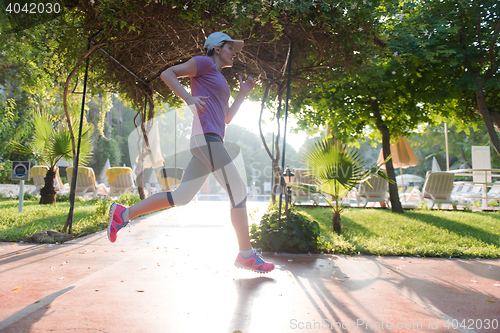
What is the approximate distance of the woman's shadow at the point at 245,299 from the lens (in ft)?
5.31

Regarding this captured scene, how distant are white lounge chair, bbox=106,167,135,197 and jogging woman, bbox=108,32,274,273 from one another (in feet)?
25.9

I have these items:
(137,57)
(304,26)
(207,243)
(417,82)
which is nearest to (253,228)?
(207,243)

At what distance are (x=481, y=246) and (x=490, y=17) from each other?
4.72 metres

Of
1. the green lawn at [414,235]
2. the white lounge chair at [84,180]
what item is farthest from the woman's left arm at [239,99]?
the white lounge chair at [84,180]

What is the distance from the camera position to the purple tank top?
2.26m

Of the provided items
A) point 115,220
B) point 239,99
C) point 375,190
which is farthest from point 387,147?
point 115,220

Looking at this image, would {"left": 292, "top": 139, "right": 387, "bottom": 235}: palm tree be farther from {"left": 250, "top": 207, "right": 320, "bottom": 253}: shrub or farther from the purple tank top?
the purple tank top

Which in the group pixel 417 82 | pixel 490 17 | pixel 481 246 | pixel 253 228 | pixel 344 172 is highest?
pixel 490 17

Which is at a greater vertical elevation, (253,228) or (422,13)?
(422,13)

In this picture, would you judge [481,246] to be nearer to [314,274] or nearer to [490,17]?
[314,274]

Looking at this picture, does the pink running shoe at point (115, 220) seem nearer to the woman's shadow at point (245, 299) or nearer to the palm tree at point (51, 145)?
the woman's shadow at point (245, 299)

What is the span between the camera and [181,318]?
1.64 metres

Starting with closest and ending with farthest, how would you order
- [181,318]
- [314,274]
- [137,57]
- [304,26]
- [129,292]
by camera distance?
[181,318], [129,292], [314,274], [304,26], [137,57]

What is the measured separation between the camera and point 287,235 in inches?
137
